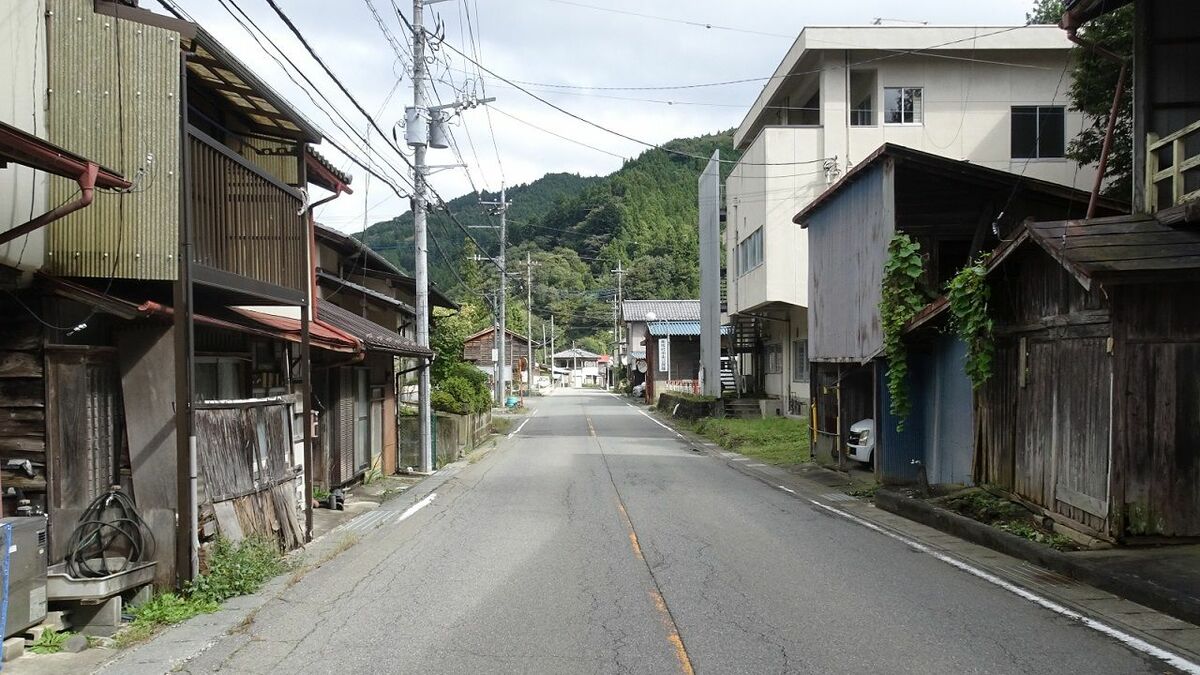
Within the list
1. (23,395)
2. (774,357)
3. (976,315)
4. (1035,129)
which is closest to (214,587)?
(23,395)

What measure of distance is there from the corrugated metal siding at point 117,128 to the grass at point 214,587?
281 cm

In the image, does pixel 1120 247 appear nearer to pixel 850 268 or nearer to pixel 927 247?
pixel 927 247

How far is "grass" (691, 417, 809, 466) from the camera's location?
23469mm

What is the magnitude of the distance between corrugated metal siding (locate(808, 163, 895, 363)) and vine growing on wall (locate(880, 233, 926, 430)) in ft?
3.32

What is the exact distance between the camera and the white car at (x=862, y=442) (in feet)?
59.6

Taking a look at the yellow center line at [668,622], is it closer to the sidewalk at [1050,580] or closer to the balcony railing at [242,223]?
the sidewalk at [1050,580]

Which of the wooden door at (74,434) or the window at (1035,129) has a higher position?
the window at (1035,129)

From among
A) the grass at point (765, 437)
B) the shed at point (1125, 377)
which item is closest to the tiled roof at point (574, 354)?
the grass at point (765, 437)

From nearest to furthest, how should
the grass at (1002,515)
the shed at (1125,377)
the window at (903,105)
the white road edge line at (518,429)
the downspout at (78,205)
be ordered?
the downspout at (78,205), the shed at (1125,377), the grass at (1002,515), the window at (903,105), the white road edge line at (518,429)

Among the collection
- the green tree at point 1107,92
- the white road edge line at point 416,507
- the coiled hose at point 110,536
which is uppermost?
the green tree at point 1107,92

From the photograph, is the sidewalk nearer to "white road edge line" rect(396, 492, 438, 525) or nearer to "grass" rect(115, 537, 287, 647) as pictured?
"white road edge line" rect(396, 492, 438, 525)

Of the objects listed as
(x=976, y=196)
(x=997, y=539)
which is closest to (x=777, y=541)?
(x=997, y=539)

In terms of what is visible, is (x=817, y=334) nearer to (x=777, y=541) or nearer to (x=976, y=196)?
(x=976, y=196)

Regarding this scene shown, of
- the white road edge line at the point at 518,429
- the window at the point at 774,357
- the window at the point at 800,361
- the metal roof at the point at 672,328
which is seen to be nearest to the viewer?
the window at the point at 800,361
